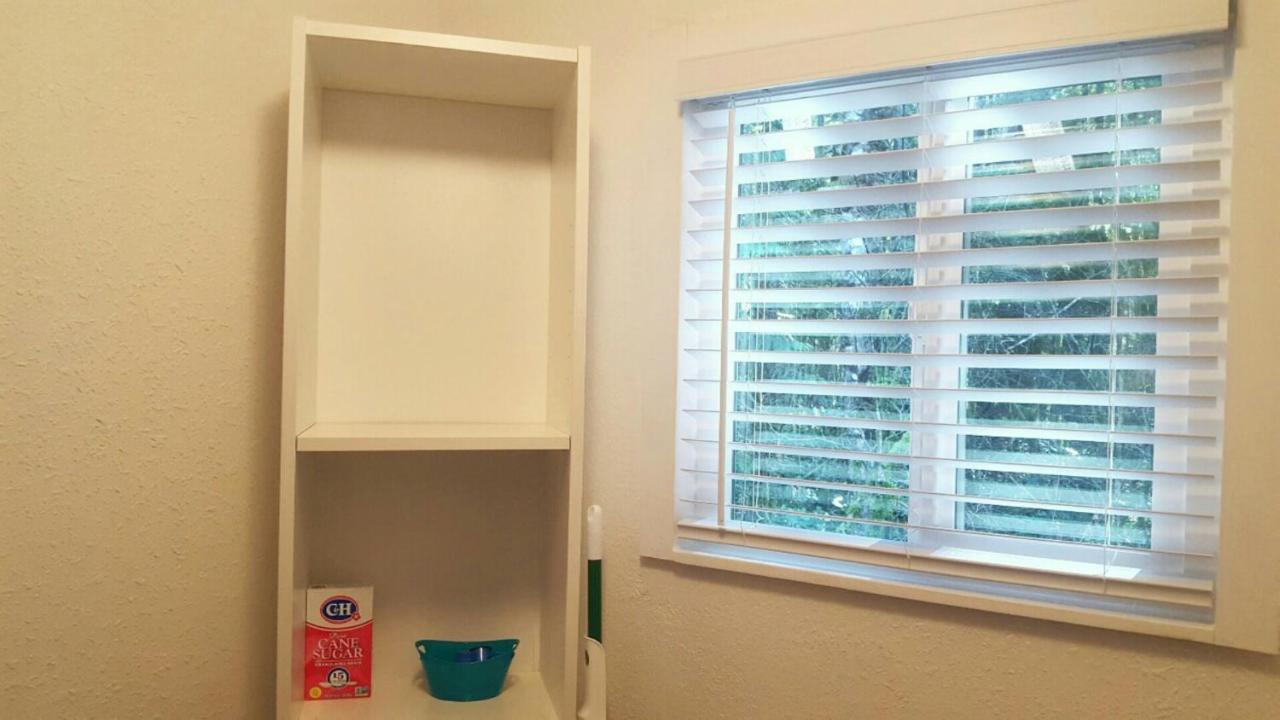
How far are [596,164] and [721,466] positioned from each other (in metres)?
0.60

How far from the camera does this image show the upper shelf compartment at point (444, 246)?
1.48 metres

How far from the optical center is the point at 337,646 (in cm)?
149

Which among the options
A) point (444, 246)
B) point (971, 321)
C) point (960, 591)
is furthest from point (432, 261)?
point (960, 591)

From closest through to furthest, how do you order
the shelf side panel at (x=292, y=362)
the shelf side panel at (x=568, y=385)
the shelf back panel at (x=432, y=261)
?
A: the shelf side panel at (x=292, y=362) → the shelf side panel at (x=568, y=385) → the shelf back panel at (x=432, y=261)

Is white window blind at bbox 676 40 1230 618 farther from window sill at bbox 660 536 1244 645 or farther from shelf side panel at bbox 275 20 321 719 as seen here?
shelf side panel at bbox 275 20 321 719

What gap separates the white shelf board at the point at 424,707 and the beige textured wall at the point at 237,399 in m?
0.12

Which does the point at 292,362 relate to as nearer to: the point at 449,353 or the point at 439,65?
the point at 449,353

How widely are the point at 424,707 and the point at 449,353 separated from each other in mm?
598

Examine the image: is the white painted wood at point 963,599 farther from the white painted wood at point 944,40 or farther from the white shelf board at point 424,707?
the white painted wood at point 944,40

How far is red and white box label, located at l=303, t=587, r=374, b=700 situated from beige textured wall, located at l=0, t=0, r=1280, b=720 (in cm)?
8

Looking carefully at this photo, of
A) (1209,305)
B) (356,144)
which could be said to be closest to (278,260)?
(356,144)

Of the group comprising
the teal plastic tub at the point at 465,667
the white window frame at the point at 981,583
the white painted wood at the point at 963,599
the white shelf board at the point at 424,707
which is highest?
the white window frame at the point at 981,583

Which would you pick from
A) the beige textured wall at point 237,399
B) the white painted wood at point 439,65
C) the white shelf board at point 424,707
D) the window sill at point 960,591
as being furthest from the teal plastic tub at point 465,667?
the white painted wood at point 439,65

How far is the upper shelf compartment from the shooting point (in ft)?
4.85
